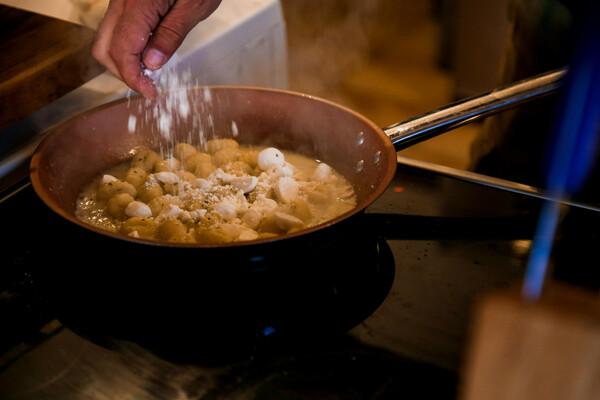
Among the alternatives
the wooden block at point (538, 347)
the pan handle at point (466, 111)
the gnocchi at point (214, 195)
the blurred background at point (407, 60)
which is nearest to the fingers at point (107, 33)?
the gnocchi at point (214, 195)

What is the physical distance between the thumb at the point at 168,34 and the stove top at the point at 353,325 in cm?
29

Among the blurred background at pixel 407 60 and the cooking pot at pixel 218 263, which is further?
the blurred background at pixel 407 60

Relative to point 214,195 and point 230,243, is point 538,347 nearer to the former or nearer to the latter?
point 230,243

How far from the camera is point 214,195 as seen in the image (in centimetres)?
86

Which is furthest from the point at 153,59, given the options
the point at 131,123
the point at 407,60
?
the point at 407,60

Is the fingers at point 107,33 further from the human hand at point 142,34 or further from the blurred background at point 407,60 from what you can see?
the blurred background at point 407,60

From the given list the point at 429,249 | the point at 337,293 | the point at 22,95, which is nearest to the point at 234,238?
the point at 337,293

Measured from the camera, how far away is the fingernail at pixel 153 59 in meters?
0.86

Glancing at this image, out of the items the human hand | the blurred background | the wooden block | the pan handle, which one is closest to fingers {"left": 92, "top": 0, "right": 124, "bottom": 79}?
the human hand

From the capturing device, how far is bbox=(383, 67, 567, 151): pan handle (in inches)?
32.9

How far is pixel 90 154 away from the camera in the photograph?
2.98 ft

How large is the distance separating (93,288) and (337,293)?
1.03 ft

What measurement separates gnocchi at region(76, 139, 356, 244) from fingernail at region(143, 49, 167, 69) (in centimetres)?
16

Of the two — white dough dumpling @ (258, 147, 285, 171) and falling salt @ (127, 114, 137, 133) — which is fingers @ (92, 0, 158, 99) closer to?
falling salt @ (127, 114, 137, 133)
